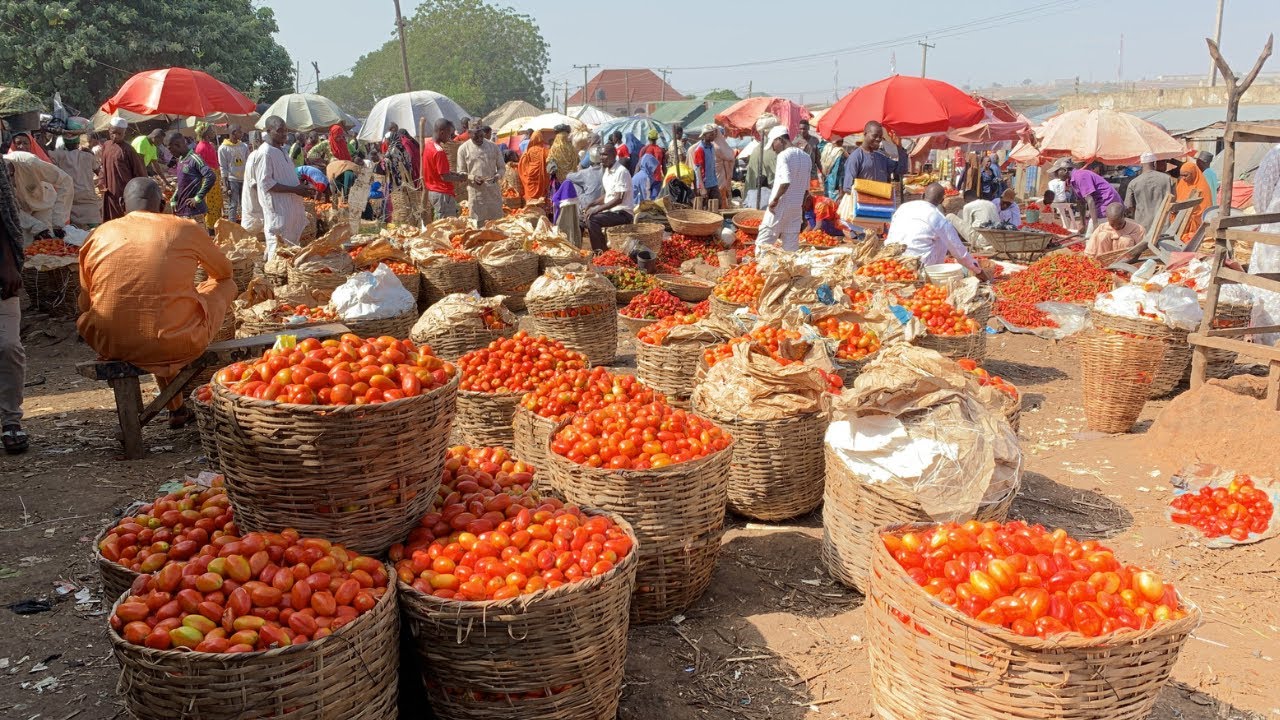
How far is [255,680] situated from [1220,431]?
6263 mm

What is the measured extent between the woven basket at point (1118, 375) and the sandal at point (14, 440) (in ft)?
27.1

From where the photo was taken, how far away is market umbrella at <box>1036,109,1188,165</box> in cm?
1736

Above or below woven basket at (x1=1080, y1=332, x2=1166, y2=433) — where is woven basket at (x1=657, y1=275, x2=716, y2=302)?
above

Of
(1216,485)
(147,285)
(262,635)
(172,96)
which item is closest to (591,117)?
(172,96)

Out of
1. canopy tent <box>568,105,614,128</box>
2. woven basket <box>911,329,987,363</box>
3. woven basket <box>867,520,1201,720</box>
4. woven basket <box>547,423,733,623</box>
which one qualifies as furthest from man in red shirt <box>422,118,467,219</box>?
canopy tent <box>568,105,614,128</box>

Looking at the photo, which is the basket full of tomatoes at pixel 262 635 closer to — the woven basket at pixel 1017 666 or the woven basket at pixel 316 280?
the woven basket at pixel 1017 666

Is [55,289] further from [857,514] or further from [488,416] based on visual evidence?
[857,514]

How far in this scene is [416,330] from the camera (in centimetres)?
752

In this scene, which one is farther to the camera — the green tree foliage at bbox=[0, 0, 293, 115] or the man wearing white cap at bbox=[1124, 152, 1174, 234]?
the green tree foliage at bbox=[0, 0, 293, 115]

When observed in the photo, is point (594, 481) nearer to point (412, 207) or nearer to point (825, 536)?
point (825, 536)

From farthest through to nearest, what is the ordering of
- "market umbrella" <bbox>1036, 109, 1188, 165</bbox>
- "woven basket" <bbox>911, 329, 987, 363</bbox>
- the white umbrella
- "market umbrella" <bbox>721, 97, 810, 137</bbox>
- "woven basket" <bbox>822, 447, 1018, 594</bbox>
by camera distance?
"market umbrella" <bbox>721, 97, 810, 137</bbox> → the white umbrella → "market umbrella" <bbox>1036, 109, 1188, 165</bbox> → "woven basket" <bbox>911, 329, 987, 363</bbox> → "woven basket" <bbox>822, 447, 1018, 594</bbox>

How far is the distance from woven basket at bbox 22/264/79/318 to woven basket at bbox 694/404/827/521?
8386 mm

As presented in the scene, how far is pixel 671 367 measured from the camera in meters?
6.43

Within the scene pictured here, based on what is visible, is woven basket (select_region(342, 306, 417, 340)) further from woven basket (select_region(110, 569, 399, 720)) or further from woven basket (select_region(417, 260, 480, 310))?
woven basket (select_region(110, 569, 399, 720))
